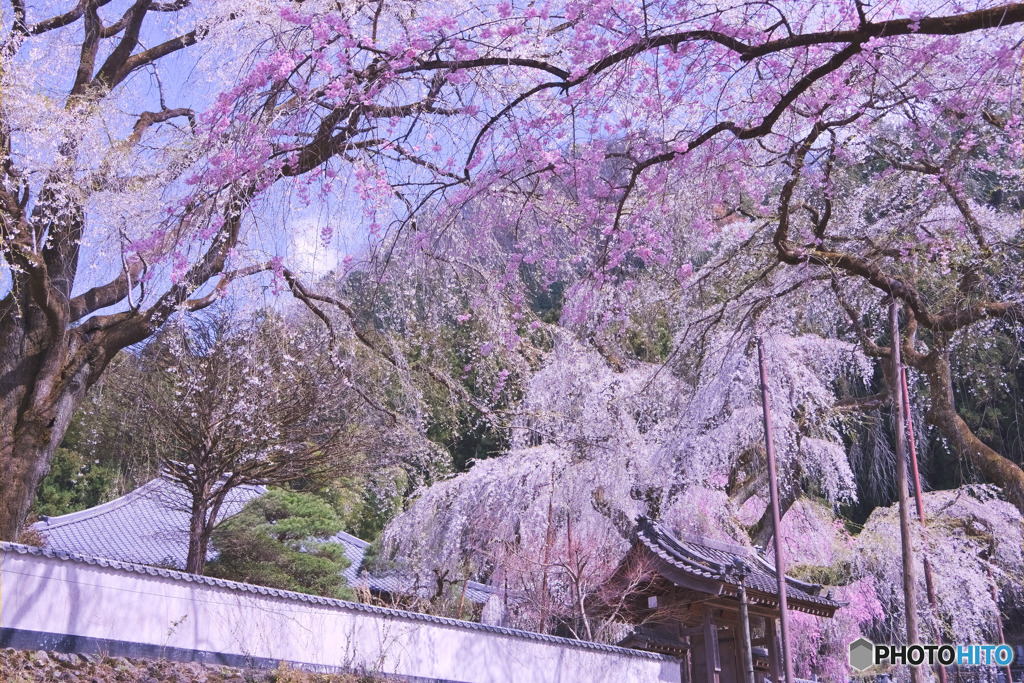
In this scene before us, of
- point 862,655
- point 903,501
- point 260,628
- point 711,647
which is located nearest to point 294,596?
point 260,628

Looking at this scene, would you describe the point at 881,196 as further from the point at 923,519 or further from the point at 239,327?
the point at 239,327

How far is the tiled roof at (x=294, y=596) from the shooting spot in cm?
521

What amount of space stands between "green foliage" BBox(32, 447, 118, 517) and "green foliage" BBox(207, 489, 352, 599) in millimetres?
5377

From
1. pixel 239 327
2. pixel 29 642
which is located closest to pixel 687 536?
pixel 239 327

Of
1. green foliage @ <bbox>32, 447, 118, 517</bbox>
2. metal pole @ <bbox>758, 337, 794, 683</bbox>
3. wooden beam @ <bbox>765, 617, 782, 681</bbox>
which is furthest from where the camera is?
green foliage @ <bbox>32, 447, 118, 517</bbox>

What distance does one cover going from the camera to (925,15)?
175 inches

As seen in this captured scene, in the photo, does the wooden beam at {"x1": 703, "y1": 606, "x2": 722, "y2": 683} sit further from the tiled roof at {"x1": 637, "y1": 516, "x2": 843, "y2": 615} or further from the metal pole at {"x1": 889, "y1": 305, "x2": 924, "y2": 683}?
the metal pole at {"x1": 889, "y1": 305, "x2": 924, "y2": 683}

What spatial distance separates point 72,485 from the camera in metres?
19.4

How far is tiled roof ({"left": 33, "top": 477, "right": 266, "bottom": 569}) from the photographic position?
1611 centimetres

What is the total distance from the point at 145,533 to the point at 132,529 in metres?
0.29

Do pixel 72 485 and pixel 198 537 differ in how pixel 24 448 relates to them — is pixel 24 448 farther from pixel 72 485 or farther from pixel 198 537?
pixel 72 485

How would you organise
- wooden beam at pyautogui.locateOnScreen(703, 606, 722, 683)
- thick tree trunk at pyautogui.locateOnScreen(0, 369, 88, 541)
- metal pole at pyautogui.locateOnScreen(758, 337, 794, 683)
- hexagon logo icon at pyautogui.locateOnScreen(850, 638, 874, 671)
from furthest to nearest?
hexagon logo icon at pyautogui.locateOnScreen(850, 638, 874, 671) → wooden beam at pyautogui.locateOnScreen(703, 606, 722, 683) → metal pole at pyautogui.locateOnScreen(758, 337, 794, 683) → thick tree trunk at pyautogui.locateOnScreen(0, 369, 88, 541)

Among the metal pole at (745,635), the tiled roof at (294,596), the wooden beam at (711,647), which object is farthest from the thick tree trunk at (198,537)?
the metal pole at (745,635)

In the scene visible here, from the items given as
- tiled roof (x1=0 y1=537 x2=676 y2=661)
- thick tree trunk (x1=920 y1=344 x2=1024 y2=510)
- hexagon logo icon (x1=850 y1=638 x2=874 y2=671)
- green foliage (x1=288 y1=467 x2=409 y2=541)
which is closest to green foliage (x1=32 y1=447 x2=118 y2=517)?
green foliage (x1=288 y1=467 x2=409 y2=541)
